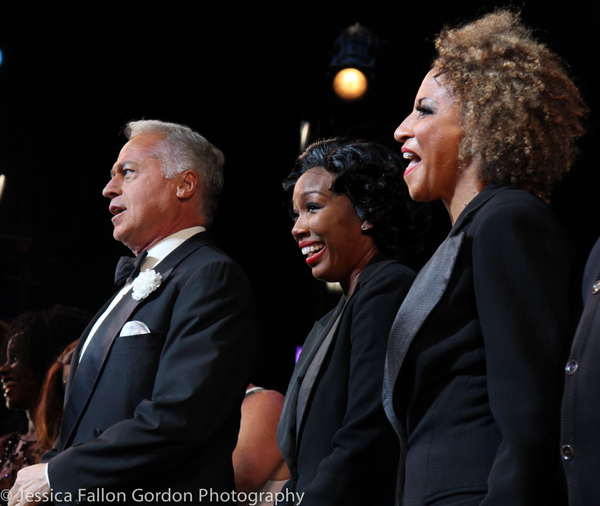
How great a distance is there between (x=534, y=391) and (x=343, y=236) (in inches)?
47.8

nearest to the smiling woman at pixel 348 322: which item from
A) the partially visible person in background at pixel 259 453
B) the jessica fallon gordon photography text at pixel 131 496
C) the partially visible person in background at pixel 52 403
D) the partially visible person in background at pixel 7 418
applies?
the jessica fallon gordon photography text at pixel 131 496

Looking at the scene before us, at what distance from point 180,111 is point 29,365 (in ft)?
7.25

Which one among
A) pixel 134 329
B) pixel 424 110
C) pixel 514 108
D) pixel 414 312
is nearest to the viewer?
pixel 414 312

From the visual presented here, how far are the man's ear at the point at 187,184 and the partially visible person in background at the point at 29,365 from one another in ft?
6.28

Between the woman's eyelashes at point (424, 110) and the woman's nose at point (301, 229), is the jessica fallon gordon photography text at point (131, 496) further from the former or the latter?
the woman's eyelashes at point (424, 110)

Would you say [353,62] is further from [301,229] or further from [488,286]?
[488,286]

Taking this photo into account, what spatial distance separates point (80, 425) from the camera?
205 cm

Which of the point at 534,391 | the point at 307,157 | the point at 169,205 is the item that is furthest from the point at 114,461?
the point at 307,157

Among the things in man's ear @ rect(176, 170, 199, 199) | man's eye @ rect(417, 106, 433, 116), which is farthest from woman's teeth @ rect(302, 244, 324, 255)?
man's eye @ rect(417, 106, 433, 116)

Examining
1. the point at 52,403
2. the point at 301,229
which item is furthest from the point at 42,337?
the point at 301,229

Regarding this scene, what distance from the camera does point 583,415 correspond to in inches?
46.8

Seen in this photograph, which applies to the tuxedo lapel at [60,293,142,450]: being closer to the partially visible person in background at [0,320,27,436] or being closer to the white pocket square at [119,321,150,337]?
the white pocket square at [119,321,150,337]

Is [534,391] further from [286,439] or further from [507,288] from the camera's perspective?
[286,439]

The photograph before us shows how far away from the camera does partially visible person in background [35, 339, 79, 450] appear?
143 inches
